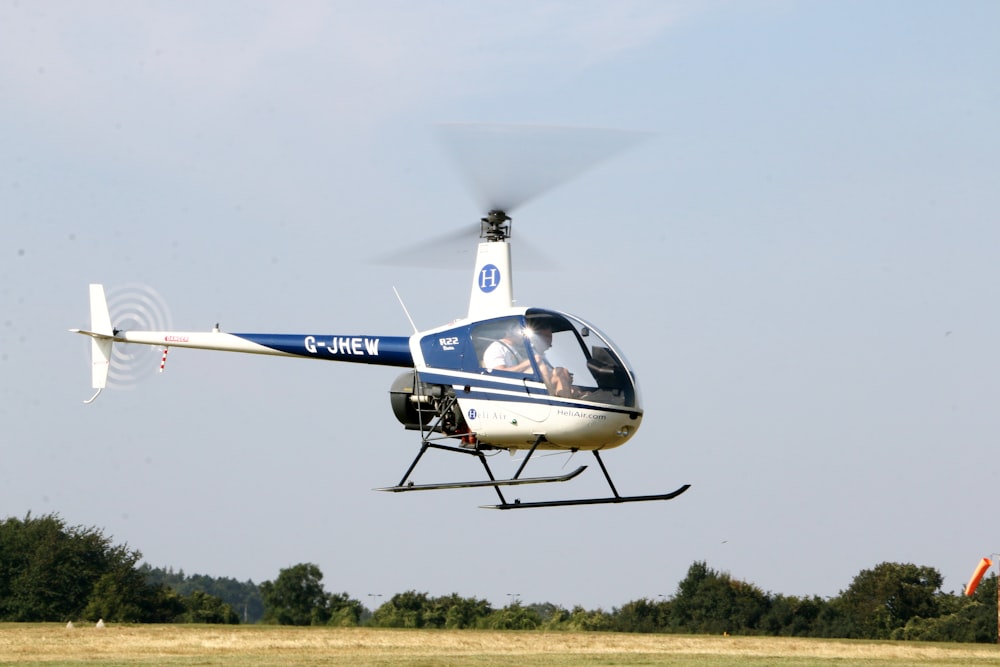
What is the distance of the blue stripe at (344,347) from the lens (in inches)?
980

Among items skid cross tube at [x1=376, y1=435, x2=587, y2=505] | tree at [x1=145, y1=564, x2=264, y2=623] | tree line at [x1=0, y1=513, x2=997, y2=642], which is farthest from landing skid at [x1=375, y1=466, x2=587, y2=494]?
tree at [x1=145, y1=564, x2=264, y2=623]

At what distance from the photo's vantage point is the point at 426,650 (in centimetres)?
3372

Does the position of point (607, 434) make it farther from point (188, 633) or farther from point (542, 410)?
point (188, 633)

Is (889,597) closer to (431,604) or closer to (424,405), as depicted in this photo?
(431,604)

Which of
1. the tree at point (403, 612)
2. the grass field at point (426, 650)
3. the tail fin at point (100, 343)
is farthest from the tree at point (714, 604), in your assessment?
the tail fin at point (100, 343)

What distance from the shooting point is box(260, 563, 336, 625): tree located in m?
66.7

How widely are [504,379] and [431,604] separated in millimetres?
43857

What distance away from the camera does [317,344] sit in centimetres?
2602

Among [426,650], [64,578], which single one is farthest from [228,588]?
[426,650]

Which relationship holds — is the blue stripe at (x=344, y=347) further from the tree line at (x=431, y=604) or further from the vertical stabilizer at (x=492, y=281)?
the tree line at (x=431, y=604)

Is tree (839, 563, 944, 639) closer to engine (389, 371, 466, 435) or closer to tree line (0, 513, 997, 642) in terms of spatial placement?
tree line (0, 513, 997, 642)

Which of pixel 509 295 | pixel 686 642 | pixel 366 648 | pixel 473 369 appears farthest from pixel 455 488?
pixel 686 642

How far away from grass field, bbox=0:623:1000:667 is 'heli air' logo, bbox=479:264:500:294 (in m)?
8.18

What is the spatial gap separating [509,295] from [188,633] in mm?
21073
